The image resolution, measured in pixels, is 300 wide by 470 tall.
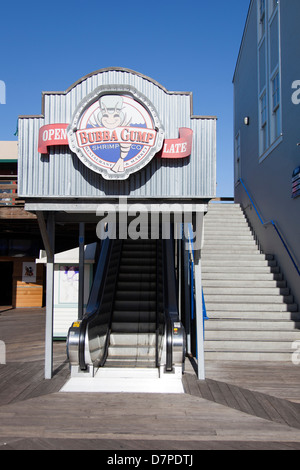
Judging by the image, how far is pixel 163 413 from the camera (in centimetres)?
536

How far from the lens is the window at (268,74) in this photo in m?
11.6

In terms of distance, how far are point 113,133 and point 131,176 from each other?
0.73 m

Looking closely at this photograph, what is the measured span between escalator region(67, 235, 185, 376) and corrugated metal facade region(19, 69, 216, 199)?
7.73 feet

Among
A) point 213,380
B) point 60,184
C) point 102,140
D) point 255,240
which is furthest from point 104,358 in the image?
point 255,240

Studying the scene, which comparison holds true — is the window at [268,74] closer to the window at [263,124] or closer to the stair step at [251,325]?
the window at [263,124]

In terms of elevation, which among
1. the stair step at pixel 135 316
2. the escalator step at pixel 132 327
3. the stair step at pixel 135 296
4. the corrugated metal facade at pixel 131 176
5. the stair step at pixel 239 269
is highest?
the corrugated metal facade at pixel 131 176

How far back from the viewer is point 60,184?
6.62m

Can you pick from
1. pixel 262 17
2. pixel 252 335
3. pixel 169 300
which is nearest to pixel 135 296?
pixel 169 300

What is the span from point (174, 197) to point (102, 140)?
1.46m

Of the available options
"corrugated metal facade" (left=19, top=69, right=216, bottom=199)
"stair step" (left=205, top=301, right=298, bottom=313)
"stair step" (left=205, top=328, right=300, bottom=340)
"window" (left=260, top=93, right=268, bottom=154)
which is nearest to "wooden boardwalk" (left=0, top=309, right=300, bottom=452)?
"stair step" (left=205, top=328, right=300, bottom=340)

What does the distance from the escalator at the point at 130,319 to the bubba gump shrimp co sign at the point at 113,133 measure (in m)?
2.79

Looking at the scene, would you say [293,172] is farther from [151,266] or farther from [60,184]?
[60,184]

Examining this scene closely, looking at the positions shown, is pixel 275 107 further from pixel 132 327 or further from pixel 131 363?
pixel 131 363

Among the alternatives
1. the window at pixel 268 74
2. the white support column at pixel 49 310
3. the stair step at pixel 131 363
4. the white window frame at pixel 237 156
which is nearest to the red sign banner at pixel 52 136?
the white support column at pixel 49 310
